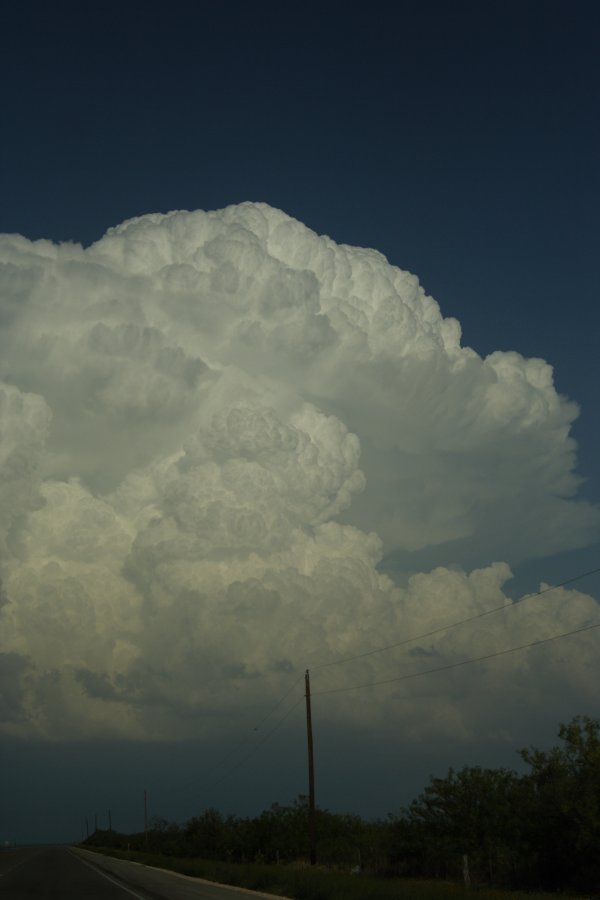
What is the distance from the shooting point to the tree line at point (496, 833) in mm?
39875

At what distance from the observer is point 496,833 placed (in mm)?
48719

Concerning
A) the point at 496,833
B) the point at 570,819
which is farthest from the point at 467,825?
the point at 570,819

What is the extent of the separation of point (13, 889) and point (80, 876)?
13127mm

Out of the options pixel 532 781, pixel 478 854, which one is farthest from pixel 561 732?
pixel 478 854

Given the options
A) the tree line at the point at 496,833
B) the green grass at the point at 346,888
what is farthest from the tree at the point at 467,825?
the green grass at the point at 346,888

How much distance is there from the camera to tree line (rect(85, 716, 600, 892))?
39875 mm

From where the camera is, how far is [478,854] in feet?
161

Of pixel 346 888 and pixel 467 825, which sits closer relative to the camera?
pixel 346 888

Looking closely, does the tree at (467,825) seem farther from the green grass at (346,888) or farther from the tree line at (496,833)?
the green grass at (346,888)

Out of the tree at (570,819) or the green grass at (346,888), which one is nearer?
the green grass at (346,888)

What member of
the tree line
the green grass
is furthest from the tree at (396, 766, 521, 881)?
the green grass

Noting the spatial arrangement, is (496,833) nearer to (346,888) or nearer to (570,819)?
(570,819)

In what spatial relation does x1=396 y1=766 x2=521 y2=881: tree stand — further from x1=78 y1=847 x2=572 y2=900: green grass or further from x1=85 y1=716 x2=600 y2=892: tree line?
x1=78 y1=847 x2=572 y2=900: green grass

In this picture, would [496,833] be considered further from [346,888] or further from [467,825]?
[346,888]
